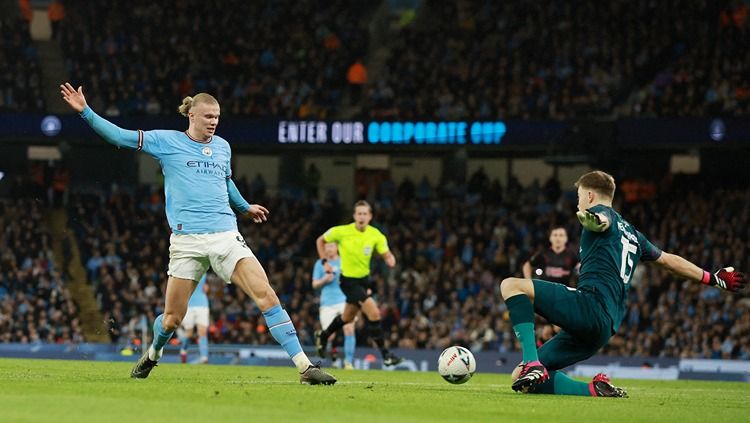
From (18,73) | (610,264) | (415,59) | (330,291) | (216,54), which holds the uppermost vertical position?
(216,54)

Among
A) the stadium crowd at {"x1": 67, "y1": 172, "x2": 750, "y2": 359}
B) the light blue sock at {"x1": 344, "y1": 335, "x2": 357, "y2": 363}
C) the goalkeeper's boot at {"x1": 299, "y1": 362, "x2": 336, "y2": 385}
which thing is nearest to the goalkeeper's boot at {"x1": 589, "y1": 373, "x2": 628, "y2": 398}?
the goalkeeper's boot at {"x1": 299, "y1": 362, "x2": 336, "y2": 385}

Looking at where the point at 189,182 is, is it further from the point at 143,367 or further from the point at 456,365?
the point at 456,365

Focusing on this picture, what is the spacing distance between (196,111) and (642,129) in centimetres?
2112

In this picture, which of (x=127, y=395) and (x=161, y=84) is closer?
(x=127, y=395)

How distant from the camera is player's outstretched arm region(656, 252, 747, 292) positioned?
1064 centimetres

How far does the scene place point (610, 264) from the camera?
10.2m

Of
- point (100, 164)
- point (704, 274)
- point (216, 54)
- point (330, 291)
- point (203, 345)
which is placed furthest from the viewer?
point (100, 164)

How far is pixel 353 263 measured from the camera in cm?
1939

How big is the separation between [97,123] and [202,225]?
133 centimetres

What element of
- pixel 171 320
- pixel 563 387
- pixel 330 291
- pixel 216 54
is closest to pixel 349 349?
pixel 330 291

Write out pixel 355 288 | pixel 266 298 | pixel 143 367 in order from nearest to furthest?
pixel 266 298, pixel 143 367, pixel 355 288

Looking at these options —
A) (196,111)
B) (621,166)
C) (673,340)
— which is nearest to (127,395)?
(196,111)

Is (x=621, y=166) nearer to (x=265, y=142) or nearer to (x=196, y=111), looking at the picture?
(x=265, y=142)

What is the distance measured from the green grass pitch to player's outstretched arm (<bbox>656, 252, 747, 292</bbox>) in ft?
3.40
